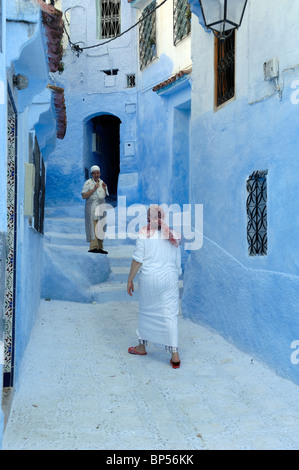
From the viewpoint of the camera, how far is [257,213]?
19.2ft

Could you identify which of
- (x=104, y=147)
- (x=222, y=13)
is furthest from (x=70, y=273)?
(x=104, y=147)

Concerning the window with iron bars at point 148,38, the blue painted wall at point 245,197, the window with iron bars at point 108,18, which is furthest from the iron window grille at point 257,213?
the window with iron bars at point 108,18

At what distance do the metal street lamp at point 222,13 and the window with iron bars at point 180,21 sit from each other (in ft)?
22.6

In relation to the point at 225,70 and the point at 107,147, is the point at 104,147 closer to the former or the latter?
the point at 107,147

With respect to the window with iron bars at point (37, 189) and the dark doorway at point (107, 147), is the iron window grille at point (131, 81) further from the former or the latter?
the window with iron bars at point (37, 189)

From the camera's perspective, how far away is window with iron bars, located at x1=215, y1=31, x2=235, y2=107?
659cm

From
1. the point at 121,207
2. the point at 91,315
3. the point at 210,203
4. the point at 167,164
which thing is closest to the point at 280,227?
the point at 210,203

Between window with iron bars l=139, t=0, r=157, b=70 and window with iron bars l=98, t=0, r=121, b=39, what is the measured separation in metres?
1.50

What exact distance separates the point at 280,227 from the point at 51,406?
2.59 m

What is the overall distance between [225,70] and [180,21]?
18.6 feet

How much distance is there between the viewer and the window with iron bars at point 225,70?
659cm

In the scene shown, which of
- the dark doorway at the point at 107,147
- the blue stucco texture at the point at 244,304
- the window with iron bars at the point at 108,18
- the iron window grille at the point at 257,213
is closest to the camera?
the blue stucco texture at the point at 244,304

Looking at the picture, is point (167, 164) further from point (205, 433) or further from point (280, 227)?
point (205, 433)

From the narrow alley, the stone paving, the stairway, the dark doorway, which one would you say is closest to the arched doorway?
the dark doorway
